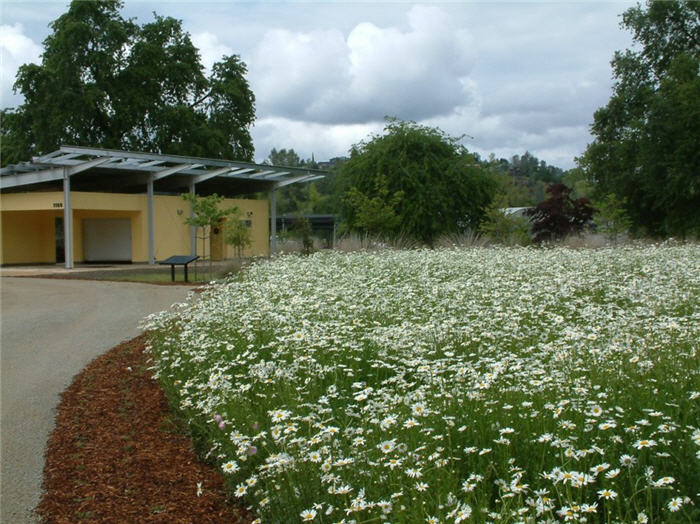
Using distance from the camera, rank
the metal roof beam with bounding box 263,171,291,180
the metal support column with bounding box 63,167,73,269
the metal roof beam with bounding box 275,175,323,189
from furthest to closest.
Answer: the metal roof beam with bounding box 275,175,323,189 < the metal roof beam with bounding box 263,171,291,180 < the metal support column with bounding box 63,167,73,269

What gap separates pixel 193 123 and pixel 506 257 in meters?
32.2

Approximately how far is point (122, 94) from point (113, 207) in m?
13.4

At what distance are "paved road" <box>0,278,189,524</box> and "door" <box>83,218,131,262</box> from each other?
12.4 m

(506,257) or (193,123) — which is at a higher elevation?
(193,123)

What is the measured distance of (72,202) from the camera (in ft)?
91.1

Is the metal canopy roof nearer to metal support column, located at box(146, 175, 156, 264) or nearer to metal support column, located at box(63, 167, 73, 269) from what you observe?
metal support column, located at box(63, 167, 73, 269)

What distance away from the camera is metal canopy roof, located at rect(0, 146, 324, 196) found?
1057 inches

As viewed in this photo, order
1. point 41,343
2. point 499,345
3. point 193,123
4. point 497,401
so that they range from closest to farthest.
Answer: point 497,401
point 499,345
point 41,343
point 193,123

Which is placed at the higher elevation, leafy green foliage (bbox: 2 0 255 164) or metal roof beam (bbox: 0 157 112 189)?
leafy green foliage (bbox: 2 0 255 164)

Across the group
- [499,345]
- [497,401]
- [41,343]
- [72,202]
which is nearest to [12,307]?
[41,343]

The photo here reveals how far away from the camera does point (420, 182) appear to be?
28.0 meters

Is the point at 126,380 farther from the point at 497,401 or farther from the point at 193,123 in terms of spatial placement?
the point at 193,123

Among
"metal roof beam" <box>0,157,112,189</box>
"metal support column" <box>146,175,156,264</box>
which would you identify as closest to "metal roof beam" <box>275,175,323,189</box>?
"metal support column" <box>146,175,156,264</box>

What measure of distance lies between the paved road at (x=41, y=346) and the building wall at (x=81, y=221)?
385 inches
